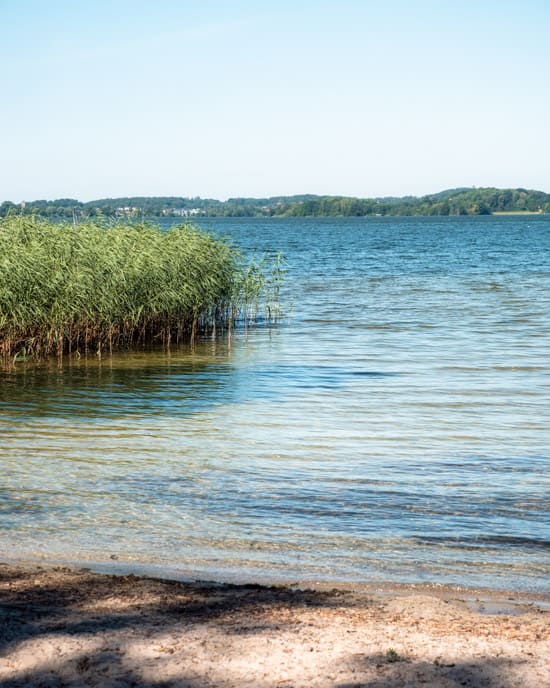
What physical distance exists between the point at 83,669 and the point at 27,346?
645 inches

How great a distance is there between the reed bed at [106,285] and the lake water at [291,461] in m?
0.98

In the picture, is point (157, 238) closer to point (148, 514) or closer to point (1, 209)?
point (1, 209)

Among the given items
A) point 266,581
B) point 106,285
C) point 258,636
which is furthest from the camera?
point 106,285

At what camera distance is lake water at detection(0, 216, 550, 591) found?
27.5 feet

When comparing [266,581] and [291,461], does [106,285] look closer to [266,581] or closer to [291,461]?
[291,461]

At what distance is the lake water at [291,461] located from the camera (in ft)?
27.5

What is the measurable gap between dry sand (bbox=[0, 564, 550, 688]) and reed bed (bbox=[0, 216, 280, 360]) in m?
13.7

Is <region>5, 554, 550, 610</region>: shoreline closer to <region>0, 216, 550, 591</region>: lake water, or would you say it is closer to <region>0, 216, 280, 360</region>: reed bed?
<region>0, 216, 550, 591</region>: lake water

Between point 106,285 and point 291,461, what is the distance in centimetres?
1064

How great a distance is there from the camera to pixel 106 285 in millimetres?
21406

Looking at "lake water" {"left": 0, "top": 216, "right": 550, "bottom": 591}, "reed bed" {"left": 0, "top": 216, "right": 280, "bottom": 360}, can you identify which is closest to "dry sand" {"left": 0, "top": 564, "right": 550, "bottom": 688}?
"lake water" {"left": 0, "top": 216, "right": 550, "bottom": 591}

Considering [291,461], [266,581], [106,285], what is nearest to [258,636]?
[266,581]

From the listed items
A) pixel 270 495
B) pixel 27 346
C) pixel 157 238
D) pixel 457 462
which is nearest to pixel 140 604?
pixel 270 495

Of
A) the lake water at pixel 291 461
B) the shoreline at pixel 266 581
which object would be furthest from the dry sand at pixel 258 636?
the lake water at pixel 291 461
